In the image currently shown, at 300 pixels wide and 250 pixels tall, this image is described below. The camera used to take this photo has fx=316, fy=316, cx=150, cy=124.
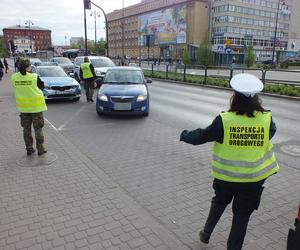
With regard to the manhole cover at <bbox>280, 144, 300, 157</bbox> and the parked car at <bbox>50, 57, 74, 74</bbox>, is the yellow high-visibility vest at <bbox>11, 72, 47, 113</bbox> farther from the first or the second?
the parked car at <bbox>50, 57, 74, 74</bbox>

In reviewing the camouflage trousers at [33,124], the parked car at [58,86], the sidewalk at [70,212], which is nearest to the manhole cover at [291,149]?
the sidewalk at [70,212]

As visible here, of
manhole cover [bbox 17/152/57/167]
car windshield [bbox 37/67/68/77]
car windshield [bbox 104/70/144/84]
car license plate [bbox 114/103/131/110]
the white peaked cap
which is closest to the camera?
the white peaked cap

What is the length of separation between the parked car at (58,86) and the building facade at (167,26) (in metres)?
66.3

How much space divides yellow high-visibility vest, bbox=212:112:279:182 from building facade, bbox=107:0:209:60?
78.0m

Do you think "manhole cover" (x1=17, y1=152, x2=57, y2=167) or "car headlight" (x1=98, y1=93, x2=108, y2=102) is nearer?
"manhole cover" (x1=17, y1=152, x2=57, y2=167)

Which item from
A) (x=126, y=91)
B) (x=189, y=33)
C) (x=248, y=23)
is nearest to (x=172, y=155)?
(x=126, y=91)

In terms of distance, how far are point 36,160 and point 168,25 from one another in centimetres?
10336

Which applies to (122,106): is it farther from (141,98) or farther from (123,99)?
(141,98)

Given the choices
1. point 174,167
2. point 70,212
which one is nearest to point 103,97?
point 174,167

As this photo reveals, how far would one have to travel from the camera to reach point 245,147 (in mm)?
2633

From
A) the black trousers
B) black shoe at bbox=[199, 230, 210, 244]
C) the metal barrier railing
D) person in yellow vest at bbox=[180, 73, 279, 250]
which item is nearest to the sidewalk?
black shoe at bbox=[199, 230, 210, 244]

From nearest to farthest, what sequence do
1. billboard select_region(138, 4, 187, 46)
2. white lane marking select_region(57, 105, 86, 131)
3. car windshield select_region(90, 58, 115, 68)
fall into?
white lane marking select_region(57, 105, 86, 131) < car windshield select_region(90, 58, 115, 68) < billboard select_region(138, 4, 187, 46)

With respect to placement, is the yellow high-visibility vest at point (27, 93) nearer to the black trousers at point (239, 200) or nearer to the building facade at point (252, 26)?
the black trousers at point (239, 200)

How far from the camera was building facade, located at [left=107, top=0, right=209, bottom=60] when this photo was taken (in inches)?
3723
